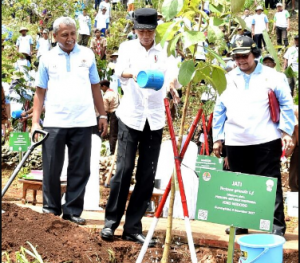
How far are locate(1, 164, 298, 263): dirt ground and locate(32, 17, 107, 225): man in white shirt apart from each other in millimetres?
415

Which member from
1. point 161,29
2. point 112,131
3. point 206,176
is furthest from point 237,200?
point 112,131

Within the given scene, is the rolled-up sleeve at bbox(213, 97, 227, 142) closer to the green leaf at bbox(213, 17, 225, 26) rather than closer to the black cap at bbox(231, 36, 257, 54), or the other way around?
the black cap at bbox(231, 36, 257, 54)

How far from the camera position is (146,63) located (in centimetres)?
524

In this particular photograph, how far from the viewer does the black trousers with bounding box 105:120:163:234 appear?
17.5 feet

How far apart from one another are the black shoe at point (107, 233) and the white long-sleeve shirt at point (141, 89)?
891 millimetres

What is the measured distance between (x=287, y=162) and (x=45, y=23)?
24.3 ft

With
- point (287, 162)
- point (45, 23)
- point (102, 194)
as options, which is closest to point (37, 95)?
point (102, 194)

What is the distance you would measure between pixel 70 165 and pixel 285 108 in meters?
2.03

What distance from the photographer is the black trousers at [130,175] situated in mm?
5324

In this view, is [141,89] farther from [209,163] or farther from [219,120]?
[209,163]

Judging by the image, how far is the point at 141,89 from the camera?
17.5ft

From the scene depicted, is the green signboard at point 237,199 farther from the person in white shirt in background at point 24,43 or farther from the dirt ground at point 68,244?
the person in white shirt in background at point 24,43

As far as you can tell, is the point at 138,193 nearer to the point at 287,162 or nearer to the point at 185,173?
the point at 185,173

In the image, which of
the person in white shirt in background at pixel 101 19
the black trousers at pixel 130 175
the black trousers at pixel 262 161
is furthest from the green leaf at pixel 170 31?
the person in white shirt in background at pixel 101 19
